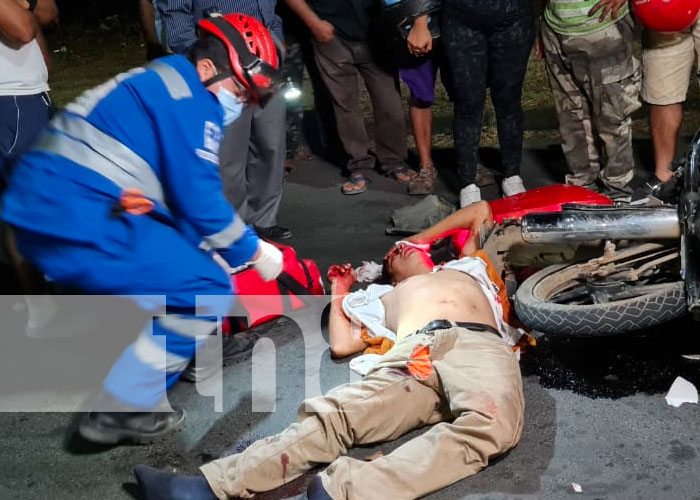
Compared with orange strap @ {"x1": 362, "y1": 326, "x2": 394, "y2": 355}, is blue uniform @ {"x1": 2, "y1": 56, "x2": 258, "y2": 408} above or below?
above

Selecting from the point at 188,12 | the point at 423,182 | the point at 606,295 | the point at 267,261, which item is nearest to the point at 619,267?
the point at 606,295

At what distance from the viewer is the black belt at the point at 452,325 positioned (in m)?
3.78

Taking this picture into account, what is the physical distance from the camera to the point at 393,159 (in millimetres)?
6855

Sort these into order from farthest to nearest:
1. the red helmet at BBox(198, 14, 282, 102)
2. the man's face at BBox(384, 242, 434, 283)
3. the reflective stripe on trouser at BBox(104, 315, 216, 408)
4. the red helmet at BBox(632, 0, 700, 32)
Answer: the red helmet at BBox(632, 0, 700, 32)
the man's face at BBox(384, 242, 434, 283)
the reflective stripe on trouser at BBox(104, 315, 216, 408)
the red helmet at BBox(198, 14, 282, 102)

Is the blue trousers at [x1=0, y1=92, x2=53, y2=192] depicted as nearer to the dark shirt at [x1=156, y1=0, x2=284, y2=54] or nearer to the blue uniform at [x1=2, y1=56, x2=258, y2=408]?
the blue uniform at [x1=2, y1=56, x2=258, y2=408]

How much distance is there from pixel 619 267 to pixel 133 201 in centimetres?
206

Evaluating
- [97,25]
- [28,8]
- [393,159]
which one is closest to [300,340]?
[28,8]

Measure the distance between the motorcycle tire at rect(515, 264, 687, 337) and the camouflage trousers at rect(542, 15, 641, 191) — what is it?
2476 millimetres

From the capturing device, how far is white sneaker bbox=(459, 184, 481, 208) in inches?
240

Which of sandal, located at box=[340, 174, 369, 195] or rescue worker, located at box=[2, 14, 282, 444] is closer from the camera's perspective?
rescue worker, located at box=[2, 14, 282, 444]

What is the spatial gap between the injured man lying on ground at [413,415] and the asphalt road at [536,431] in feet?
0.39

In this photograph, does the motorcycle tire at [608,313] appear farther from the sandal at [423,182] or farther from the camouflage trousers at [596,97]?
the sandal at [423,182]

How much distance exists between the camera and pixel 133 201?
11.3ft

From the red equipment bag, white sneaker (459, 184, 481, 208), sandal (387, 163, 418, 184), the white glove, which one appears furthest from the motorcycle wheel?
sandal (387, 163, 418, 184)
